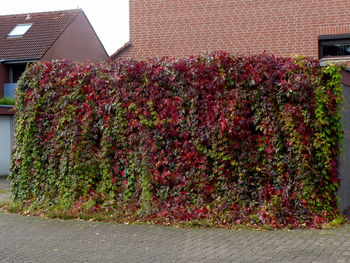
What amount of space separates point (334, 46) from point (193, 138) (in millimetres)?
6604

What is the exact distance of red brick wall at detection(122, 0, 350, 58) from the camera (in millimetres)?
13805

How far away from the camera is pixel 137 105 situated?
9625 mm

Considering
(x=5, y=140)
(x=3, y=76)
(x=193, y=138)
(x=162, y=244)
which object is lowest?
(x=162, y=244)

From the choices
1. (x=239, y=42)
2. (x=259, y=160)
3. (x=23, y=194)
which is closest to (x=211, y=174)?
(x=259, y=160)

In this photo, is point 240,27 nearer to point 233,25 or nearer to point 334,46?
point 233,25

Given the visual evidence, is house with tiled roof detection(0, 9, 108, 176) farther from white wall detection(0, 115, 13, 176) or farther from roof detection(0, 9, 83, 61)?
white wall detection(0, 115, 13, 176)

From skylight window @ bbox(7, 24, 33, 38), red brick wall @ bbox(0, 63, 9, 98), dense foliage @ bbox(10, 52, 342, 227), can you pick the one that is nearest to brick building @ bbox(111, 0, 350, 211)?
dense foliage @ bbox(10, 52, 342, 227)

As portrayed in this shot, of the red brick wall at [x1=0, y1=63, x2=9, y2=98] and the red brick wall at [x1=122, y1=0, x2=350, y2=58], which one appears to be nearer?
the red brick wall at [x1=122, y1=0, x2=350, y2=58]

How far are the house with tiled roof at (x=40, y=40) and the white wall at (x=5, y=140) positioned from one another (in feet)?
34.3

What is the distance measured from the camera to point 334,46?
45.3 feet

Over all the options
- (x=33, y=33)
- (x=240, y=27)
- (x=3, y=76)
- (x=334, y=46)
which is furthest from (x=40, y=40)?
(x=334, y=46)

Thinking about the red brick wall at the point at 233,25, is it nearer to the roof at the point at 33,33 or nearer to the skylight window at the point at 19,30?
the roof at the point at 33,33

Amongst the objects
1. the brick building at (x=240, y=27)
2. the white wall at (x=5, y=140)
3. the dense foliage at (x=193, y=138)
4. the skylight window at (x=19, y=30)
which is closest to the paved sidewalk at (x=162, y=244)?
the dense foliage at (x=193, y=138)

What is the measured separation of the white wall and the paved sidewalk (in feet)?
38.0
